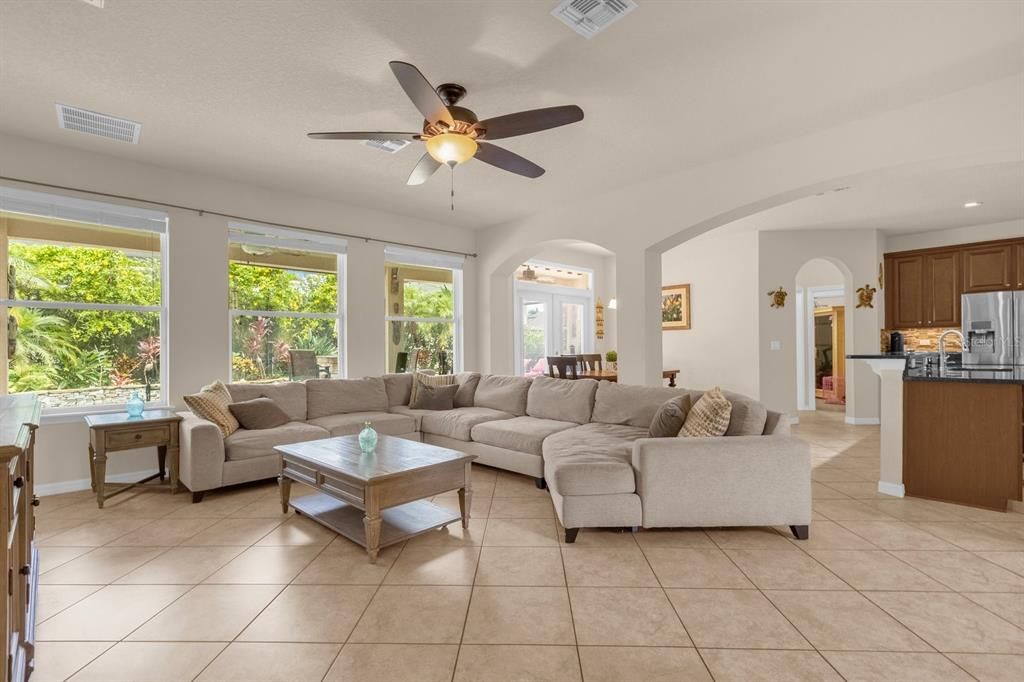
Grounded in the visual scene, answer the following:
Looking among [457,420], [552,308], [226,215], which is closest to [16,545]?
[457,420]

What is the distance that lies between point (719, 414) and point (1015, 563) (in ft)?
5.25

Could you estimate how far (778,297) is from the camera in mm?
6965

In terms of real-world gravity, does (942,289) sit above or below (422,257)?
below

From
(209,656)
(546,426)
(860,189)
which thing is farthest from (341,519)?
(860,189)

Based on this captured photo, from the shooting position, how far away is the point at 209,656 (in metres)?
1.89

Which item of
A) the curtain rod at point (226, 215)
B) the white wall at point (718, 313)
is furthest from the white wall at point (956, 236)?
the curtain rod at point (226, 215)

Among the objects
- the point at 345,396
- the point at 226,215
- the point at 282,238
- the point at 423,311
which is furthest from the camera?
the point at 423,311

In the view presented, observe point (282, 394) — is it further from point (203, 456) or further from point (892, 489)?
point (892, 489)

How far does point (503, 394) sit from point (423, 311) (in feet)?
6.49

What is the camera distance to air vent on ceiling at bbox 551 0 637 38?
91.4 inches

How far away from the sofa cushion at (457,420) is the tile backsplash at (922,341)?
18.8 feet

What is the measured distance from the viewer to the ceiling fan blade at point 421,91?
7.41 ft

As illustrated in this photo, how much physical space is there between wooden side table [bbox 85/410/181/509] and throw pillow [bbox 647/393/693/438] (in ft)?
12.0

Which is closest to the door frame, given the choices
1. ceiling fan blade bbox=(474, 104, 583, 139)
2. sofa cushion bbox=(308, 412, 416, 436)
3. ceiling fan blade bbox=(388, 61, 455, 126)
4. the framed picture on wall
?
the framed picture on wall
